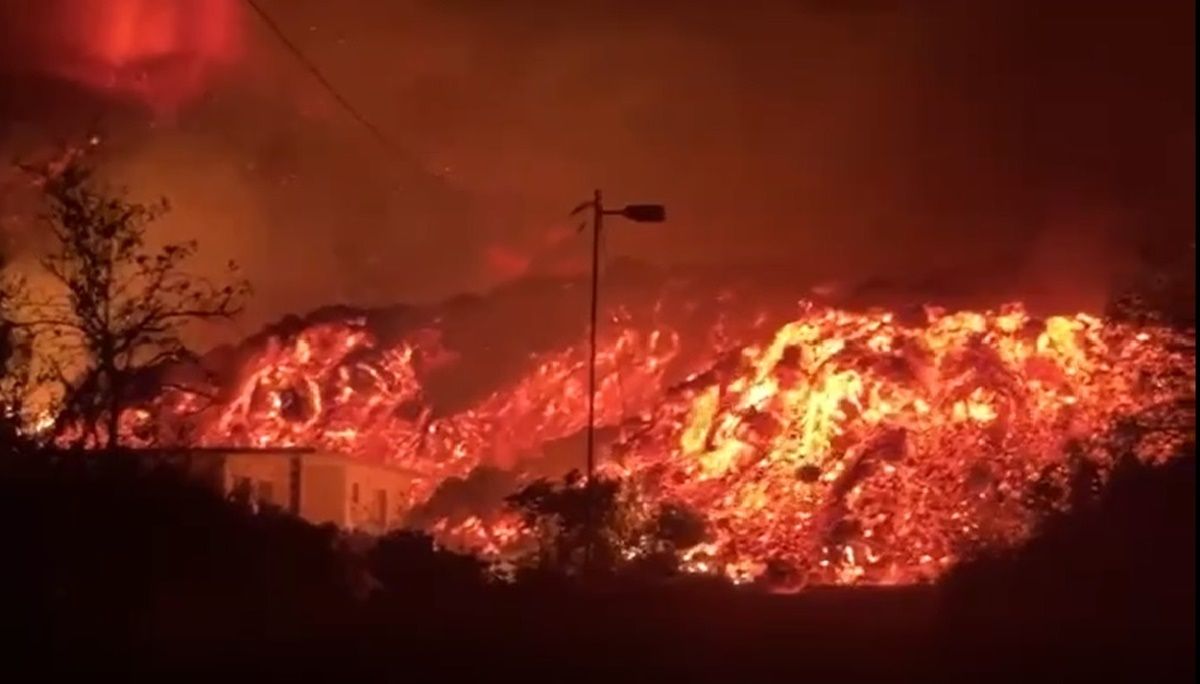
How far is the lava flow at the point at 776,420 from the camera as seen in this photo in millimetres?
42188

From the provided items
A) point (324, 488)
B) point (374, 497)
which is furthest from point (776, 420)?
point (324, 488)

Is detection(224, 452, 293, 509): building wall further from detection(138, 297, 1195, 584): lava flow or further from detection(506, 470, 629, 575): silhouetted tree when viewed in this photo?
detection(506, 470, 629, 575): silhouetted tree

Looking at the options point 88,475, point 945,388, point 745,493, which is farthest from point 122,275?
point 945,388

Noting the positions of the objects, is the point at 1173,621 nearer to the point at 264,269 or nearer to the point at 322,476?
the point at 322,476

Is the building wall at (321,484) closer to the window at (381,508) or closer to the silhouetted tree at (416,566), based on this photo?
the window at (381,508)

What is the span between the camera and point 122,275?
23453 millimetres

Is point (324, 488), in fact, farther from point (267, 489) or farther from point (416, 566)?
point (416, 566)

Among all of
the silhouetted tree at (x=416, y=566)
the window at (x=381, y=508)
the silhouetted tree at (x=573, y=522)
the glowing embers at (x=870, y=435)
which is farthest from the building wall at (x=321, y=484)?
the silhouetted tree at (x=416, y=566)

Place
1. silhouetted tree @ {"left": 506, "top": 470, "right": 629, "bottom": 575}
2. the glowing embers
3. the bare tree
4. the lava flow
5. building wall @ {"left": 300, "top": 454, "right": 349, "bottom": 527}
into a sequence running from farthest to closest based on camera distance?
the lava flow → the glowing embers → building wall @ {"left": 300, "top": 454, "right": 349, "bottom": 527} → silhouetted tree @ {"left": 506, "top": 470, "right": 629, "bottom": 575} → the bare tree

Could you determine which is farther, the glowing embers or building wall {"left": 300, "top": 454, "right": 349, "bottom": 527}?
the glowing embers

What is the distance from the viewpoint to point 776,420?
51656 mm

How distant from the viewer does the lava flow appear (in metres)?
42.2

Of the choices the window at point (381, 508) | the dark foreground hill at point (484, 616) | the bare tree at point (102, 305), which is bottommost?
the dark foreground hill at point (484, 616)

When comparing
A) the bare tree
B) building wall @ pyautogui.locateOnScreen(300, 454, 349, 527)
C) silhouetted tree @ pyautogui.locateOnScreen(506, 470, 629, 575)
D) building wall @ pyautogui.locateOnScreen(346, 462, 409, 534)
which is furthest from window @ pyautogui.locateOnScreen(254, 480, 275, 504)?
the bare tree
